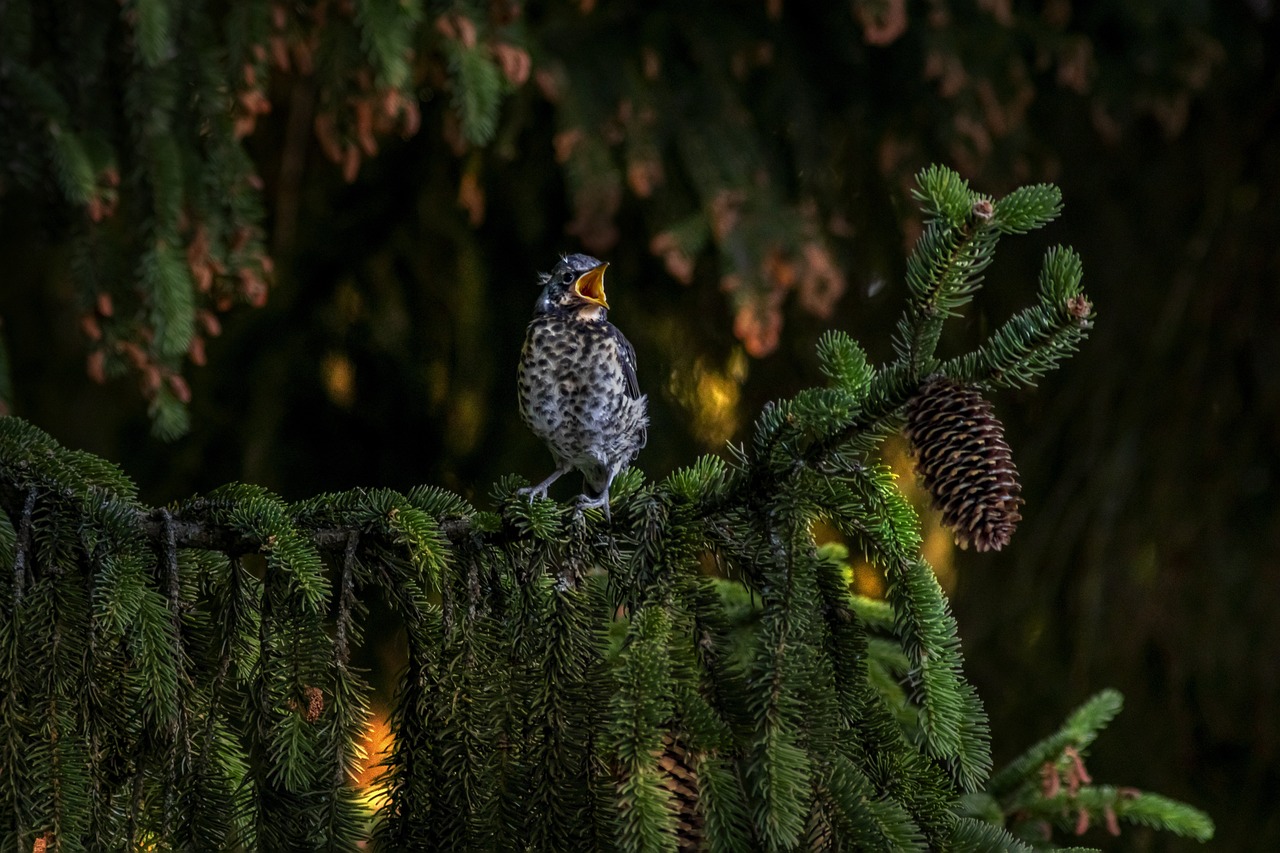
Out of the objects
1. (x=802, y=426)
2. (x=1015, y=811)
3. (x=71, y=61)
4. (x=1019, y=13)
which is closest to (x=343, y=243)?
(x=71, y=61)

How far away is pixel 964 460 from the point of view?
0.97 meters

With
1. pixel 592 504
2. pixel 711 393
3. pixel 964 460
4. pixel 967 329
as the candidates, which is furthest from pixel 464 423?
pixel 964 460

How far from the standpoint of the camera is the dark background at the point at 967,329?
9.16ft

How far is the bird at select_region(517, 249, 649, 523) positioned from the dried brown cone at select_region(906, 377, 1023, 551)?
1177mm

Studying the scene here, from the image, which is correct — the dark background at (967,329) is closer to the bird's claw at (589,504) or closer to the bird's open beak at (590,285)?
the bird's open beak at (590,285)

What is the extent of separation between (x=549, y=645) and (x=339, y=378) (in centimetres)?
193

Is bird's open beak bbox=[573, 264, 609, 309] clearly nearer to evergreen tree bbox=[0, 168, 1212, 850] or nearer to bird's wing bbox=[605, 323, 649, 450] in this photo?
bird's wing bbox=[605, 323, 649, 450]

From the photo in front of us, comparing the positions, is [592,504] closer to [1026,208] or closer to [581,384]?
[1026,208]

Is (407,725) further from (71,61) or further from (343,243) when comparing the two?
(343,243)

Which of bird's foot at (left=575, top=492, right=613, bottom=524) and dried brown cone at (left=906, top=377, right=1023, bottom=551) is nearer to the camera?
dried brown cone at (left=906, top=377, right=1023, bottom=551)

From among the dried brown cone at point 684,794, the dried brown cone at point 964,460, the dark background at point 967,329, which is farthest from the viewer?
the dark background at point 967,329

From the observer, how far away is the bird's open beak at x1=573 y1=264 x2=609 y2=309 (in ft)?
7.50

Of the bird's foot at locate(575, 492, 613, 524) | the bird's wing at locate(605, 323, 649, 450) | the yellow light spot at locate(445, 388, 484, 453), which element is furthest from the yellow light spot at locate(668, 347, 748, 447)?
the bird's foot at locate(575, 492, 613, 524)

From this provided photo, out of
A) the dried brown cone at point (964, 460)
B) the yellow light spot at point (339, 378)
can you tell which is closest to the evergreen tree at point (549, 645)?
the dried brown cone at point (964, 460)
